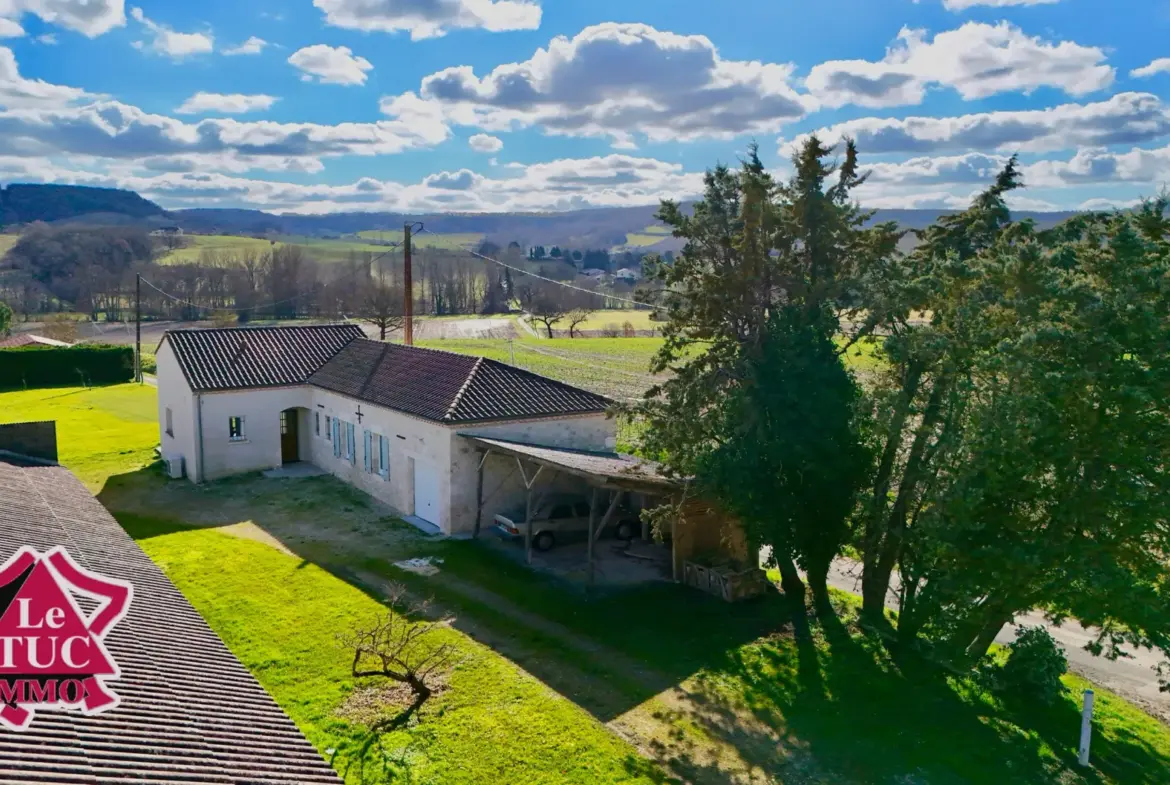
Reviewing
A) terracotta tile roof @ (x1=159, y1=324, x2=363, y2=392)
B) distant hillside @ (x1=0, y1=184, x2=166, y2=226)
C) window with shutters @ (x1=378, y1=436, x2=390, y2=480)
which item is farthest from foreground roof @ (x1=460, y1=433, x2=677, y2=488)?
distant hillside @ (x1=0, y1=184, x2=166, y2=226)

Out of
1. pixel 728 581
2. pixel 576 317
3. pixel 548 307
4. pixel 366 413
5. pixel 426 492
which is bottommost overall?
pixel 728 581

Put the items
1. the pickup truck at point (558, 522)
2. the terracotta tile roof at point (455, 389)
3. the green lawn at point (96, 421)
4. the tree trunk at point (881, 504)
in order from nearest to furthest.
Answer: the tree trunk at point (881, 504), the pickup truck at point (558, 522), the terracotta tile roof at point (455, 389), the green lawn at point (96, 421)

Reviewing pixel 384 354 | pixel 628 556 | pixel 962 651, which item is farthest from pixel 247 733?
pixel 384 354

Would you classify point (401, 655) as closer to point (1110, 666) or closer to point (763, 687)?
point (763, 687)

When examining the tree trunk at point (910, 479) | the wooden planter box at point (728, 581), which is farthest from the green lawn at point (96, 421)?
the tree trunk at point (910, 479)

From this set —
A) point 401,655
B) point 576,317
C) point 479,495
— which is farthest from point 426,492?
point 576,317

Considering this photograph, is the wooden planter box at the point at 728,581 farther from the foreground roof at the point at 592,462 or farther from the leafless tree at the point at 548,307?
the leafless tree at the point at 548,307

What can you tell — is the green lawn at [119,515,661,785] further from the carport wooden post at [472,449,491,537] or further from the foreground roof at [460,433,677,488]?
the foreground roof at [460,433,677,488]
